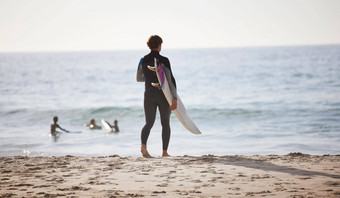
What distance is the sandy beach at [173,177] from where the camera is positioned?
4.61 metres

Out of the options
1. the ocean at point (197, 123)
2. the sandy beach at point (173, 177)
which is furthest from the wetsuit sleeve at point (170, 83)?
the ocean at point (197, 123)

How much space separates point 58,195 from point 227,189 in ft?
5.79

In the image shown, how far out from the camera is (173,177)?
527 cm

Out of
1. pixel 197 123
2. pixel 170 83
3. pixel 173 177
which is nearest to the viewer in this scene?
pixel 173 177

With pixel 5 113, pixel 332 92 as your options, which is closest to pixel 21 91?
pixel 5 113

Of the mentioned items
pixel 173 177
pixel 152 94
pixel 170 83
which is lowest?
pixel 173 177

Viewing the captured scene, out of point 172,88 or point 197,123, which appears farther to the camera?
point 197,123

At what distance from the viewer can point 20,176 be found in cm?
544

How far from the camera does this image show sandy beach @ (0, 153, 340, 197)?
15.1ft

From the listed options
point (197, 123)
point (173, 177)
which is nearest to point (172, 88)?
point (173, 177)

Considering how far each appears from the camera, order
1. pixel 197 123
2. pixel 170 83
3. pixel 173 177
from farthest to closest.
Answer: pixel 197 123
pixel 170 83
pixel 173 177

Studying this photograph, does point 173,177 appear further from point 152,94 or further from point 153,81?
point 153,81

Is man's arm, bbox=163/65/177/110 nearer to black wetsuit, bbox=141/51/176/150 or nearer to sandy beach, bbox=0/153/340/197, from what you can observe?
black wetsuit, bbox=141/51/176/150

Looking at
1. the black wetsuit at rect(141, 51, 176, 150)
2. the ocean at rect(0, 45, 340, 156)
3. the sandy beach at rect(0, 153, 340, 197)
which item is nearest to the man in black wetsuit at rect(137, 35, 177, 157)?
the black wetsuit at rect(141, 51, 176, 150)
